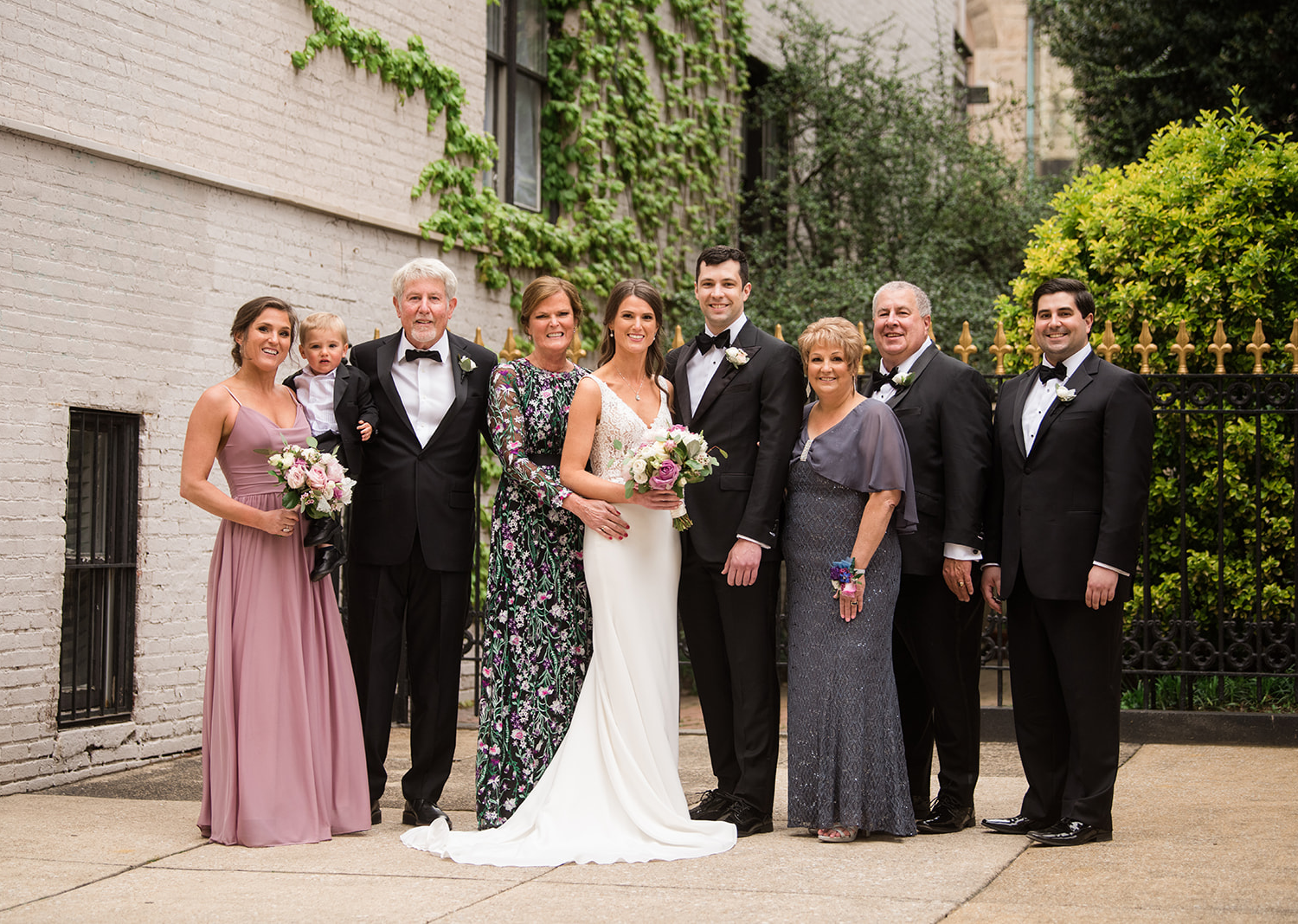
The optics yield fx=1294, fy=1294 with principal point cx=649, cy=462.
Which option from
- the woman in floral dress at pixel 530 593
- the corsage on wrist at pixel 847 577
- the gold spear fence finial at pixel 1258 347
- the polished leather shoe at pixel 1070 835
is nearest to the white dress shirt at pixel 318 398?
the woman in floral dress at pixel 530 593

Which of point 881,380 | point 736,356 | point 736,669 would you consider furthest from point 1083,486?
point 736,669

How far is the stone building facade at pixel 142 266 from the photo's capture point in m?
6.68

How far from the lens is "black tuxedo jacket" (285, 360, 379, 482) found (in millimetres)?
5730

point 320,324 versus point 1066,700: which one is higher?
point 320,324

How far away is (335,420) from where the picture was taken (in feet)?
19.2

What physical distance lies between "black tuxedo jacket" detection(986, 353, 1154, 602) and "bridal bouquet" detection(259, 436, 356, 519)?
2.80m

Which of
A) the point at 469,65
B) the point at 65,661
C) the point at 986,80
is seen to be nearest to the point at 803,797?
the point at 65,661

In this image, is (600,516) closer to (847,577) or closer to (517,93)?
(847,577)

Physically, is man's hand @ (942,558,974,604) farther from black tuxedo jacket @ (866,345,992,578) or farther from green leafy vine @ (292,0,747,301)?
green leafy vine @ (292,0,747,301)

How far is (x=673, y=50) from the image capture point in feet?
39.6

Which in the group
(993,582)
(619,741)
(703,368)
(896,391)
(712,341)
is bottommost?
(619,741)

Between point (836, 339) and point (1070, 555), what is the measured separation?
1.27 meters

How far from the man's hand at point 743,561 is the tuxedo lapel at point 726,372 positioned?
0.60 m

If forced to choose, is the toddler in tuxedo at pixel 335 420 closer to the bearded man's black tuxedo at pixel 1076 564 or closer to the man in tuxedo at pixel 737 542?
the man in tuxedo at pixel 737 542
